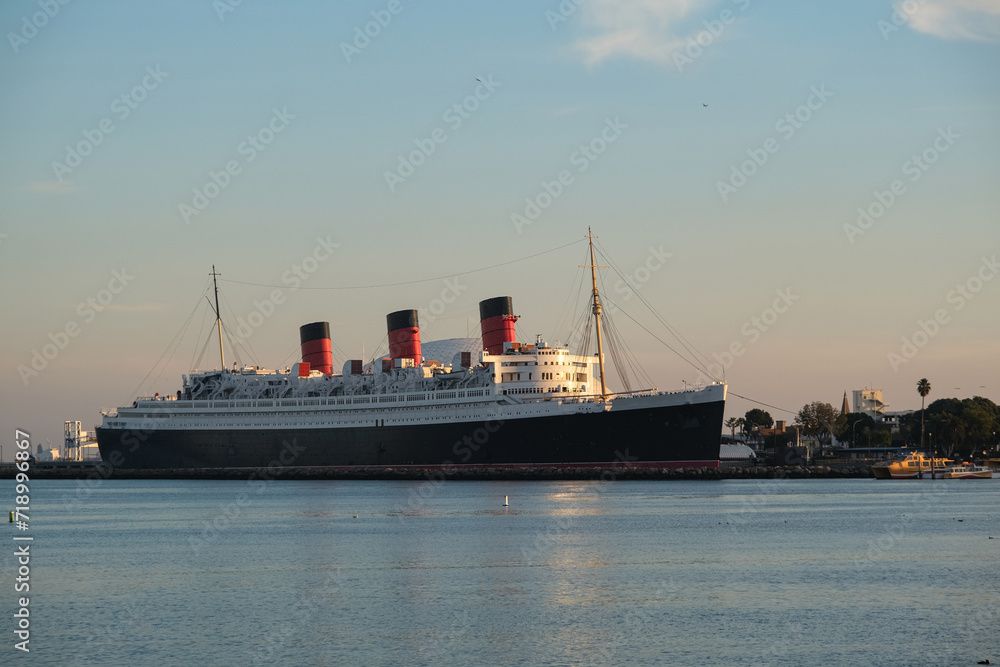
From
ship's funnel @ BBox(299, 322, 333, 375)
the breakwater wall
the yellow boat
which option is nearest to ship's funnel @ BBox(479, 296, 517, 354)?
the breakwater wall

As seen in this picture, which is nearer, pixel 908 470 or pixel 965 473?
pixel 908 470

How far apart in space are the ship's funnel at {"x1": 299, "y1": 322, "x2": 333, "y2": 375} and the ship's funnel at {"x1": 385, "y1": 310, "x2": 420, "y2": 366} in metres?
9.41

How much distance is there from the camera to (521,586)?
2950 cm

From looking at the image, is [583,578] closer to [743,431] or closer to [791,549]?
[791,549]

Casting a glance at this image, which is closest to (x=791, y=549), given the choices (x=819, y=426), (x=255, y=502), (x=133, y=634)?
(x=133, y=634)

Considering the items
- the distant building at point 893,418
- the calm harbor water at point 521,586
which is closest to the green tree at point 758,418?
the distant building at point 893,418

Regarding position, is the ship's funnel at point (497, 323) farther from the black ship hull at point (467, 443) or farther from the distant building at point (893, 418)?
the distant building at point (893, 418)

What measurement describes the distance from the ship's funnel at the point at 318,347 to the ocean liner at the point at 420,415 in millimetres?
97

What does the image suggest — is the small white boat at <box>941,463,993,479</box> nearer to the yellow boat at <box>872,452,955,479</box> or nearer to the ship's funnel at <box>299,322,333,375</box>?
the yellow boat at <box>872,452,955,479</box>

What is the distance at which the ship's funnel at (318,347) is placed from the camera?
98750 millimetres

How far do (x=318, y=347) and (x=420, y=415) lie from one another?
18097 mm

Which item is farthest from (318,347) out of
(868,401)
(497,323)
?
(868,401)

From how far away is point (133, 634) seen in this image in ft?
78.8

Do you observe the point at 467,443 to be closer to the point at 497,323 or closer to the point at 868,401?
the point at 497,323
